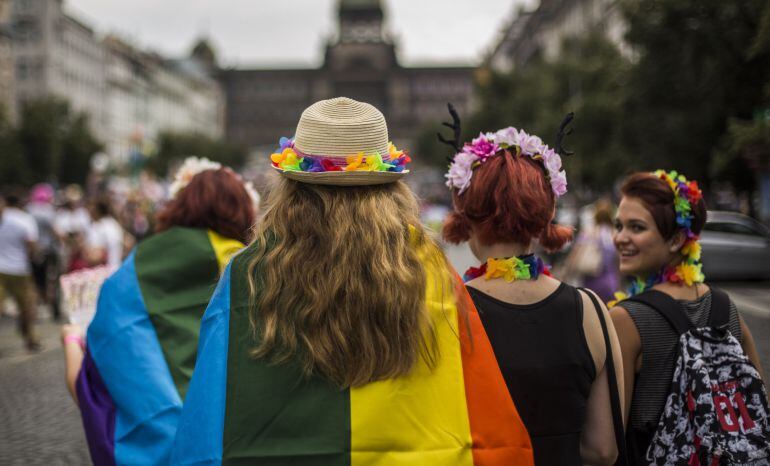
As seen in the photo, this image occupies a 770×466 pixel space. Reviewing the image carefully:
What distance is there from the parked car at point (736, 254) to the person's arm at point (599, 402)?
16.3 m

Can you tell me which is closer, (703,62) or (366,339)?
(366,339)

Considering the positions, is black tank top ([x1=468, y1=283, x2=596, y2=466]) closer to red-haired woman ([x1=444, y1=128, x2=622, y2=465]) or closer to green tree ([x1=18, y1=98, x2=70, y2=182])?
red-haired woman ([x1=444, y1=128, x2=622, y2=465])

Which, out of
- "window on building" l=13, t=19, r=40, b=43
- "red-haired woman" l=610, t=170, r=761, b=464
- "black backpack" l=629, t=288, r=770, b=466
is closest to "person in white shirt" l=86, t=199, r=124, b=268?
"red-haired woman" l=610, t=170, r=761, b=464

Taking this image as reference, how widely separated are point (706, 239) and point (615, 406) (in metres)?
16.8

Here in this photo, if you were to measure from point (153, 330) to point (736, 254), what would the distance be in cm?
1678

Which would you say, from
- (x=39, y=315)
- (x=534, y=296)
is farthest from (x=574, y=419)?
(x=39, y=315)

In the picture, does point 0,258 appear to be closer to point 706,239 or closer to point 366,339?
point 366,339

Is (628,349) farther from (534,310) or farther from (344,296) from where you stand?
(344,296)

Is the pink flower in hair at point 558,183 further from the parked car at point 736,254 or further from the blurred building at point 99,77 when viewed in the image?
the blurred building at point 99,77

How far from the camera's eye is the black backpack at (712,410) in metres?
2.93

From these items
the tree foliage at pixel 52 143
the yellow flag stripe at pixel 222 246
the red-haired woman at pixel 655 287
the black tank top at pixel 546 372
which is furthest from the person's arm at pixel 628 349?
the tree foliage at pixel 52 143

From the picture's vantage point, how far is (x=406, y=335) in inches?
94.5

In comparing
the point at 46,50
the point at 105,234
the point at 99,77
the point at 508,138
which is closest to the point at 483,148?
the point at 508,138

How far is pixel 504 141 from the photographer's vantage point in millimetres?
2988
